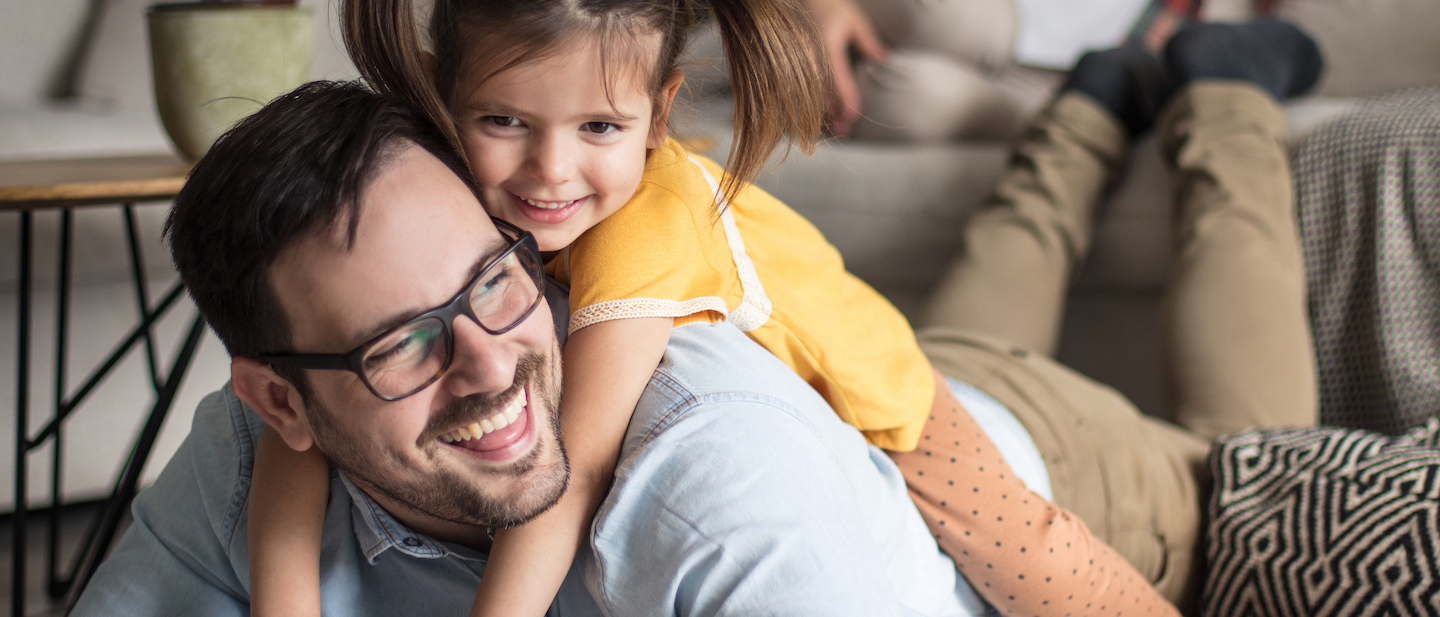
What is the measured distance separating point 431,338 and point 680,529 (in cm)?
23

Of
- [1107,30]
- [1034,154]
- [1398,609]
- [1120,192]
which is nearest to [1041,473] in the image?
[1398,609]

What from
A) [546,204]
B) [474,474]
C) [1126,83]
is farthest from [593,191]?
[1126,83]

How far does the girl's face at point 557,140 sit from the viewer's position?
799 mm

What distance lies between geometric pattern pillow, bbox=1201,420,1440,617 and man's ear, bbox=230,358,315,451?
1086 mm

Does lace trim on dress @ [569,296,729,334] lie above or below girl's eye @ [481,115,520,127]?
below

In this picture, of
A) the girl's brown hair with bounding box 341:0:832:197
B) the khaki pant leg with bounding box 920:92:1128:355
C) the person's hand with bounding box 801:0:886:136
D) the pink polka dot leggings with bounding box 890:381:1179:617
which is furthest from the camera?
the person's hand with bounding box 801:0:886:136

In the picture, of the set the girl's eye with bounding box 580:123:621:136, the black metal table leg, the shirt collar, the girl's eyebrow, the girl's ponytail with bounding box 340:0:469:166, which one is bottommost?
the black metal table leg

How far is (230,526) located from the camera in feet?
2.90

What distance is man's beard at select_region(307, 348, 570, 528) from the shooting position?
724 millimetres

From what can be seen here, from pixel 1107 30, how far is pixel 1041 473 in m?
2.01

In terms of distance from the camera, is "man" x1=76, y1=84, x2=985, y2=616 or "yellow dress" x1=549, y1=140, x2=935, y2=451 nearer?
"man" x1=76, y1=84, x2=985, y2=616

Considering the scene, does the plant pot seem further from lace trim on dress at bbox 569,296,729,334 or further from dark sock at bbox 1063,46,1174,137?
dark sock at bbox 1063,46,1174,137

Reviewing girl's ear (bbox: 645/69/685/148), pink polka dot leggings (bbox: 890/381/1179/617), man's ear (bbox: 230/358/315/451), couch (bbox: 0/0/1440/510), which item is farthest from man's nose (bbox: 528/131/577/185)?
couch (bbox: 0/0/1440/510)

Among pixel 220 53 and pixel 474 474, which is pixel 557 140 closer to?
pixel 474 474
